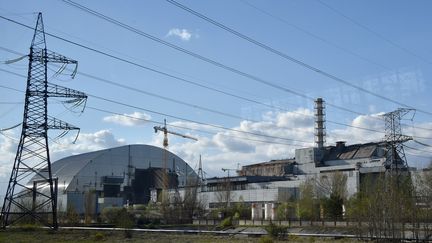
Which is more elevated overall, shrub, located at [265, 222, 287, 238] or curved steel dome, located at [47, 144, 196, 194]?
curved steel dome, located at [47, 144, 196, 194]

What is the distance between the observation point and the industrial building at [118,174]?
410ft

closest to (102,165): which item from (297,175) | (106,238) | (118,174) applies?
(118,174)

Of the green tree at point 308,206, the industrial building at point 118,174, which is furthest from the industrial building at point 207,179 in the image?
the green tree at point 308,206

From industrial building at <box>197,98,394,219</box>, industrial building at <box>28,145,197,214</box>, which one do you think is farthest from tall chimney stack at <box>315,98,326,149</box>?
industrial building at <box>28,145,197,214</box>

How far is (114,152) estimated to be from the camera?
438 feet

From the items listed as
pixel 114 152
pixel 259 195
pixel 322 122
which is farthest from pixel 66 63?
pixel 114 152

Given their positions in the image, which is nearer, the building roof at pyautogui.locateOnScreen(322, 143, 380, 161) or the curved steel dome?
the building roof at pyautogui.locateOnScreen(322, 143, 380, 161)

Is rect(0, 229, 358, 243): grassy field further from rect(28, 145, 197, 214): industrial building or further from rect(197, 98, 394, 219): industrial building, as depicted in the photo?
rect(28, 145, 197, 214): industrial building

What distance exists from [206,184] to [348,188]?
3973 cm

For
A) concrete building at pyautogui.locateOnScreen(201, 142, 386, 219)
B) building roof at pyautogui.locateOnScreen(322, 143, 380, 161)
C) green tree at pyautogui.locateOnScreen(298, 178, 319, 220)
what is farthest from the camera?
building roof at pyautogui.locateOnScreen(322, 143, 380, 161)

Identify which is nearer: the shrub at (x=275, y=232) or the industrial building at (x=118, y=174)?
the shrub at (x=275, y=232)

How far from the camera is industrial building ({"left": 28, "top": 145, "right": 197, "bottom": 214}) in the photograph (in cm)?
12494

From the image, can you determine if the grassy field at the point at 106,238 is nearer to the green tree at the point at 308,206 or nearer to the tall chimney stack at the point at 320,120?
the green tree at the point at 308,206

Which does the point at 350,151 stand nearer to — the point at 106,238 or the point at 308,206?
the point at 308,206
